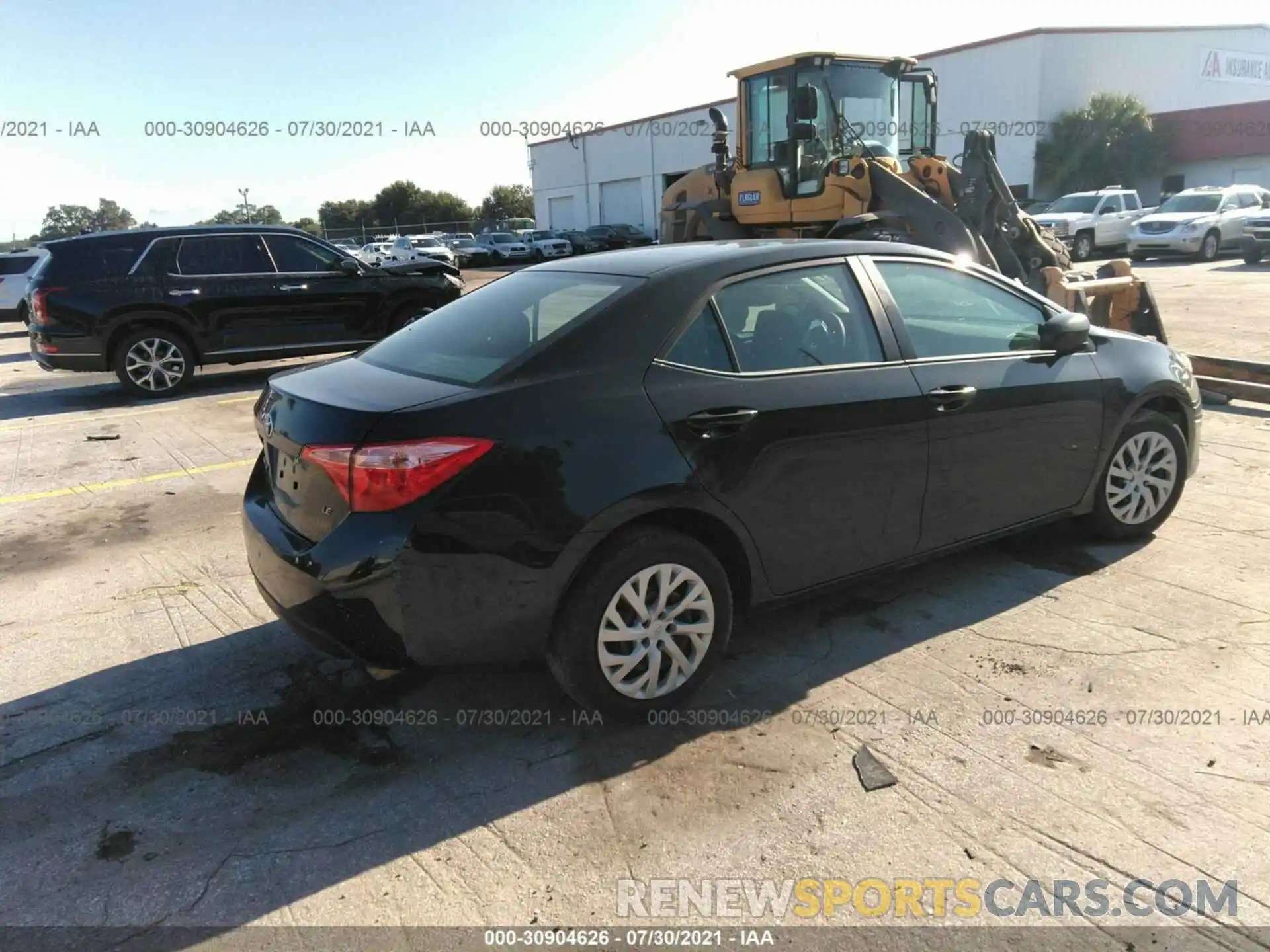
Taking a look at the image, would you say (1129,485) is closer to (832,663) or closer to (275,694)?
(832,663)

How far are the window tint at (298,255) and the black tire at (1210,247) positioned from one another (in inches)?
886

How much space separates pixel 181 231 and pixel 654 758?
9608mm

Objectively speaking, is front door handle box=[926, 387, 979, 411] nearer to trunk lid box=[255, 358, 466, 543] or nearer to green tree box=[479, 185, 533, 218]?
trunk lid box=[255, 358, 466, 543]

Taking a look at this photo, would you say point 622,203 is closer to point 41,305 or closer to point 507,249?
point 507,249

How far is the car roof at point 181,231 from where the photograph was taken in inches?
393

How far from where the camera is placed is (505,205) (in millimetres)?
83875

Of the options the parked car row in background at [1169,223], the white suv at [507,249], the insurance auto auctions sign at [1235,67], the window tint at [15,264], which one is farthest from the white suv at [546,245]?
the insurance auto auctions sign at [1235,67]

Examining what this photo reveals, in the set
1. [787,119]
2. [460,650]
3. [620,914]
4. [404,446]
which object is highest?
[787,119]

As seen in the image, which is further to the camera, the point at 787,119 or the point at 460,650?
the point at 787,119

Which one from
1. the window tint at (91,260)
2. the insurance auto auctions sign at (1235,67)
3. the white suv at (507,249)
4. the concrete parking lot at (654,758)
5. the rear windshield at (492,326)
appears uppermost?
the insurance auto auctions sign at (1235,67)

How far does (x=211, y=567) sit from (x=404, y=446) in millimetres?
2715

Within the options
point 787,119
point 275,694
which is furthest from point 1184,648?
point 787,119

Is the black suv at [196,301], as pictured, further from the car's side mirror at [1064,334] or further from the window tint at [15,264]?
the window tint at [15,264]

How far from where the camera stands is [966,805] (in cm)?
286
